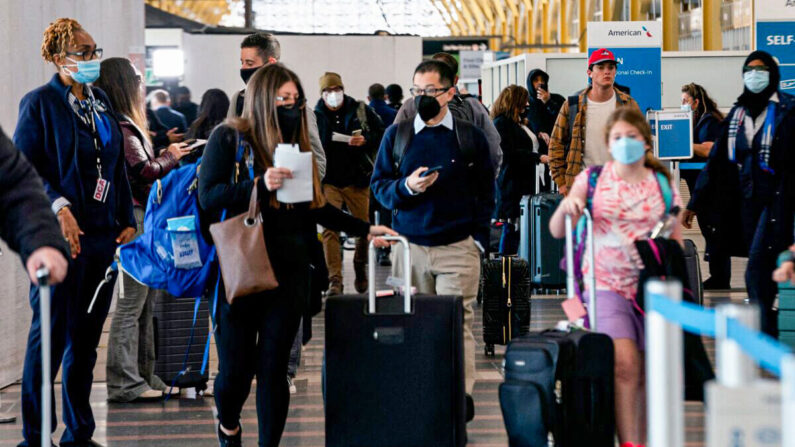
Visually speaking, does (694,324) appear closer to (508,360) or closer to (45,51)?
(508,360)

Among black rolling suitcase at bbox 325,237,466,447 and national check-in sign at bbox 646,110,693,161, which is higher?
national check-in sign at bbox 646,110,693,161

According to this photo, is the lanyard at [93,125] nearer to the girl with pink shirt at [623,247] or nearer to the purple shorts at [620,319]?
the girl with pink shirt at [623,247]

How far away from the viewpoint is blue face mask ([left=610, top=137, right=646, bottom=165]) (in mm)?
4738

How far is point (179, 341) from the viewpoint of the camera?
21.9ft

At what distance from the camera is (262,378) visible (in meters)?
4.75

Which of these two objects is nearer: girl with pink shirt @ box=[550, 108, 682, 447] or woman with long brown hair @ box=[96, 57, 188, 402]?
girl with pink shirt @ box=[550, 108, 682, 447]

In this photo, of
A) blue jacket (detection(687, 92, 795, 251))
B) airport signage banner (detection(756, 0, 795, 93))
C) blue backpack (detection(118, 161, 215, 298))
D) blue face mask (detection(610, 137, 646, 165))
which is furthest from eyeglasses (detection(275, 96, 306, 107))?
airport signage banner (detection(756, 0, 795, 93))

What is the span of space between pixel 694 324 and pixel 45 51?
11.0 feet

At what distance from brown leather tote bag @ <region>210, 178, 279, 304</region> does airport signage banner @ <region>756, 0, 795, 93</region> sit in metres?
7.83

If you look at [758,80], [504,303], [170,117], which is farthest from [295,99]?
[170,117]

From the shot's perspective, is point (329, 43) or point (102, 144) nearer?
point (102, 144)

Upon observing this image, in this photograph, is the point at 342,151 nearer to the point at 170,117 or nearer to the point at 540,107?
the point at 540,107

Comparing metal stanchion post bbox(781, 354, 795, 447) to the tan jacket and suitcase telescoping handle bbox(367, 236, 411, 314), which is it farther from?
the tan jacket

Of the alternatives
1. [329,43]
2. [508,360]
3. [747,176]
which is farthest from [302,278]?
[329,43]
